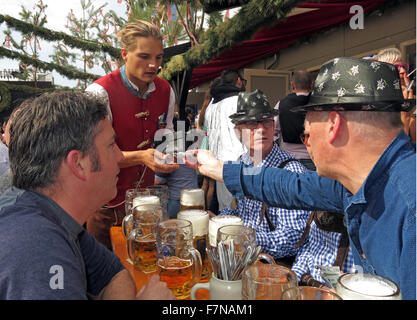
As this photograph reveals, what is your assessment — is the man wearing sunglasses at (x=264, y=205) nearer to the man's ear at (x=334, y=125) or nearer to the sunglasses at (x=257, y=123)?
the sunglasses at (x=257, y=123)

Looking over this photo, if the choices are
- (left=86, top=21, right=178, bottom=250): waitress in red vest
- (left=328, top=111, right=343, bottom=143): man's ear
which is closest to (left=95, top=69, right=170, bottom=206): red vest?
(left=86, top=21, right=178, bottom=250): waitress in red vest

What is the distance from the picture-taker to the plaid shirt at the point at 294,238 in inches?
57.9

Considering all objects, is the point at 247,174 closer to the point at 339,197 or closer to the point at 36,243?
the point at 339,197

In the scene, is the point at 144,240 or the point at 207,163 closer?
the point at 144,240

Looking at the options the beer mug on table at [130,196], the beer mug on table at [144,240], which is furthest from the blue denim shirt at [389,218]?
the beer mug on table at [130,196]

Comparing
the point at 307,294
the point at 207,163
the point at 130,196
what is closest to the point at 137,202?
the point at 130,196

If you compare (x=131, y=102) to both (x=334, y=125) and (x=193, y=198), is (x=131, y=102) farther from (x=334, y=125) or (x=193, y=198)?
(x=334, y=125)

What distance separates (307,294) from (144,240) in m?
0.75

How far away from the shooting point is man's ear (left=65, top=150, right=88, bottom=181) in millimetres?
972

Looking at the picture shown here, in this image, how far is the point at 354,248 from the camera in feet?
3.83

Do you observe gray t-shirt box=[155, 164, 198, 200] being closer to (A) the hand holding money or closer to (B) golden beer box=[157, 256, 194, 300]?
(A) the hand holding money

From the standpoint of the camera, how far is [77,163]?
100 cm

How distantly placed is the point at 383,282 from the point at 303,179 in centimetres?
80
